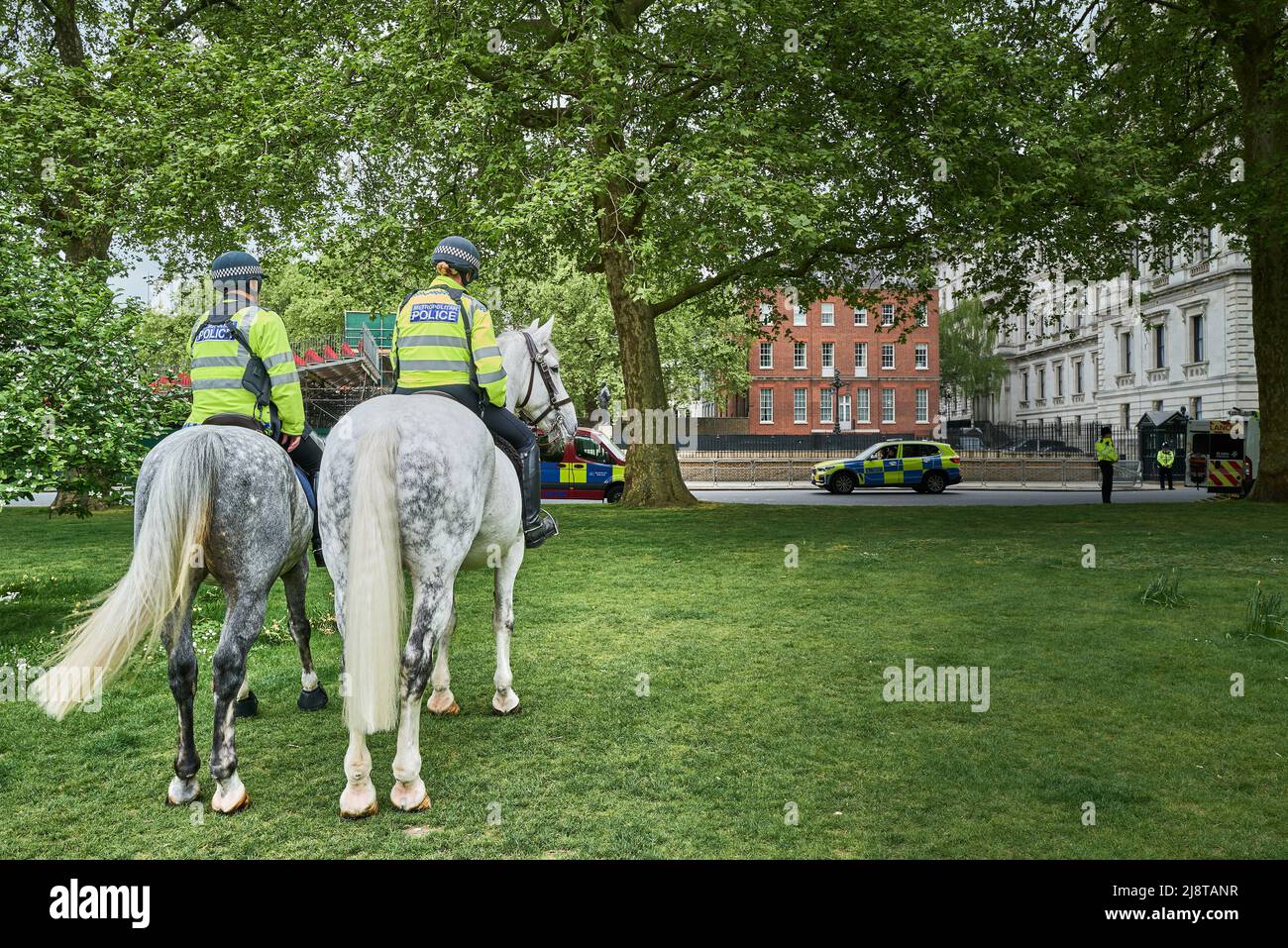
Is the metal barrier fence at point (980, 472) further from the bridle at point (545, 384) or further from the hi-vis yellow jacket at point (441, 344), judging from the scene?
the hi-vis yellow jacket at point (441, 344)

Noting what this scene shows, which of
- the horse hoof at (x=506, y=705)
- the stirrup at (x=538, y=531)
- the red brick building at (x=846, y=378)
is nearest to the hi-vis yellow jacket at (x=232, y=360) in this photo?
the stirrup at (x=538, y=531)

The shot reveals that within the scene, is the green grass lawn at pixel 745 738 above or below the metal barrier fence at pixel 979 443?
below

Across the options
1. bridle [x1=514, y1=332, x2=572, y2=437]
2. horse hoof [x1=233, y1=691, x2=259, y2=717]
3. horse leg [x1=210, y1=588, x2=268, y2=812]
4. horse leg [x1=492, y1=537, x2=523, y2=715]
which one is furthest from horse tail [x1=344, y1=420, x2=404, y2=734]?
horse hoof [x1=233, y1=691, x2=259, y2=717]

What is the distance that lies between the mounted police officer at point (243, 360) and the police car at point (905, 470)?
106 ft

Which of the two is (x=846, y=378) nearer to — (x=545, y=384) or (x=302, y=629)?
(x=545, y=384)

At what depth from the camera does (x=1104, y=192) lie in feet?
54.0

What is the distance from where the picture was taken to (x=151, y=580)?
465 cm

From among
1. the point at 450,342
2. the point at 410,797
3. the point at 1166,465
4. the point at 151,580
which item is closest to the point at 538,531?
the point at 450,342

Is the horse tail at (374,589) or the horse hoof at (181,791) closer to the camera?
the horse tail at (374,589)

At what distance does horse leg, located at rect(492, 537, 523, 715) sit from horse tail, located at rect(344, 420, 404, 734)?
1664mm

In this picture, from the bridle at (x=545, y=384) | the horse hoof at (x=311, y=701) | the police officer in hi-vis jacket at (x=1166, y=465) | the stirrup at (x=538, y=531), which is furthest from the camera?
the police officer in hi-vis jacket at (x=1166, y=465)

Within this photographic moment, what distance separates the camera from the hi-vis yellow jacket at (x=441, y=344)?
225 inches

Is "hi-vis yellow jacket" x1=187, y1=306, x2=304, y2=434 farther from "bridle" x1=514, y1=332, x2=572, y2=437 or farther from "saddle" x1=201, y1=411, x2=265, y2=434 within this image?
"bridle" x1=514, y1=332, x2=572, y2=437
